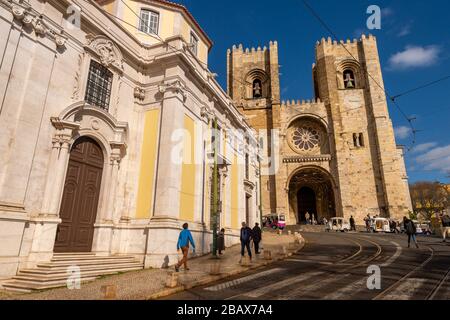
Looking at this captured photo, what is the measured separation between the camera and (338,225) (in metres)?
28.8

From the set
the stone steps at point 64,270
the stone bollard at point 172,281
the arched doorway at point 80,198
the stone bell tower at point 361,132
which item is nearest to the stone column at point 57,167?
the arched doorway at point 80,198

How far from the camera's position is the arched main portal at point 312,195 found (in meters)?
34.9

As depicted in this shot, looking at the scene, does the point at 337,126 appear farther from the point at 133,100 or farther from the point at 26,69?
the point at 26,69

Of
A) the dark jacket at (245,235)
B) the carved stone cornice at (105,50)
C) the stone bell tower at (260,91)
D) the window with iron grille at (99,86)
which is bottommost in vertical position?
the dark jacket at (245,235)

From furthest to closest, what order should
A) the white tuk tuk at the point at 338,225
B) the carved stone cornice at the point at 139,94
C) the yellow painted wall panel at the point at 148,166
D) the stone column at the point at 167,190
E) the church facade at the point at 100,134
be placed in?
the white tuk tuk at the point at 338,225 < the carved stone cornice at the point at 139,94 < the yellow painted wall panel at the point at 148,166 < the stone column at the point at 167,190 < the church facade at the point at 100,134

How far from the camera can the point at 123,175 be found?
10.7 m

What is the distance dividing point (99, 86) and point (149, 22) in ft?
20.5

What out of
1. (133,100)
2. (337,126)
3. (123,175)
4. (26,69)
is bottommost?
(123,175)

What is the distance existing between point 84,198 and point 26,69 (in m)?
4.32

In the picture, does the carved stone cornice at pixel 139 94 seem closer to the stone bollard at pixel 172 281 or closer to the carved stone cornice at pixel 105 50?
the carved stone cornice at pixel 105 50

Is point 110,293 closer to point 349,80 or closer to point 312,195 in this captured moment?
point 312,195

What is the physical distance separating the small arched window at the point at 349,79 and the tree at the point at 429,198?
24.1 meters

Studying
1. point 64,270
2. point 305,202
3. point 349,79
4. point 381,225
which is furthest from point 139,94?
point 349,79
